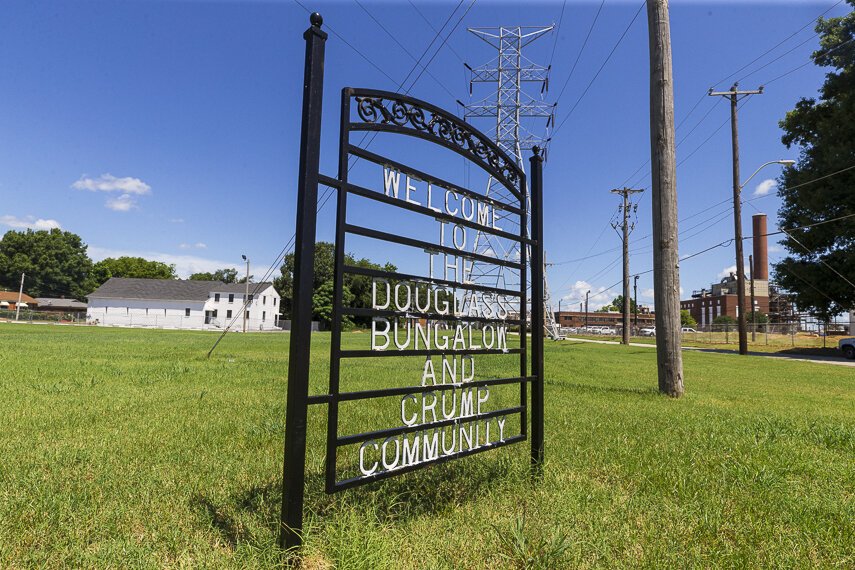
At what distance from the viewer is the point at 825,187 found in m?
27.4

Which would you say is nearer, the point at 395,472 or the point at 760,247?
the point at 395,472

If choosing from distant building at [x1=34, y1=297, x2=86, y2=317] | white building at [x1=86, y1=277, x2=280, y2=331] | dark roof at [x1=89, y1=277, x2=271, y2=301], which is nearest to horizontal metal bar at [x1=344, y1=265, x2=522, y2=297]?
white building at [x1=86, y1=277, x2=280, y2=331]

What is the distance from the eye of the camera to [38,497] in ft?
9.46

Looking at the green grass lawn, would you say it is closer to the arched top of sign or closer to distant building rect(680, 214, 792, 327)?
the arched top of sign

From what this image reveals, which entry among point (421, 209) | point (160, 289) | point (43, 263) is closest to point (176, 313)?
point (160, 289)

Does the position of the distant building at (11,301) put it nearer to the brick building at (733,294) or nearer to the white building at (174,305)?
the white building at (174,305)

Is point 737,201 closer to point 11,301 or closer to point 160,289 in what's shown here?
point 160,289

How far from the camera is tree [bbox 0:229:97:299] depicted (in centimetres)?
8762

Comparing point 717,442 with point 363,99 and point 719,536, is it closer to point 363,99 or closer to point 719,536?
point 719,536

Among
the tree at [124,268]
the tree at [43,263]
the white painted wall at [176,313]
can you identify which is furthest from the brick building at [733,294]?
the tree at [43,263]

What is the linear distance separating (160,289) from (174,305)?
3296 millimetres

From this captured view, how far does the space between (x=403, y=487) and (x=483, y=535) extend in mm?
882

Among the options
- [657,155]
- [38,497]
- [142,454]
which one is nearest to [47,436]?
[142,454]

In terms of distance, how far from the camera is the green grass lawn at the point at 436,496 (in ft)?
7.74
